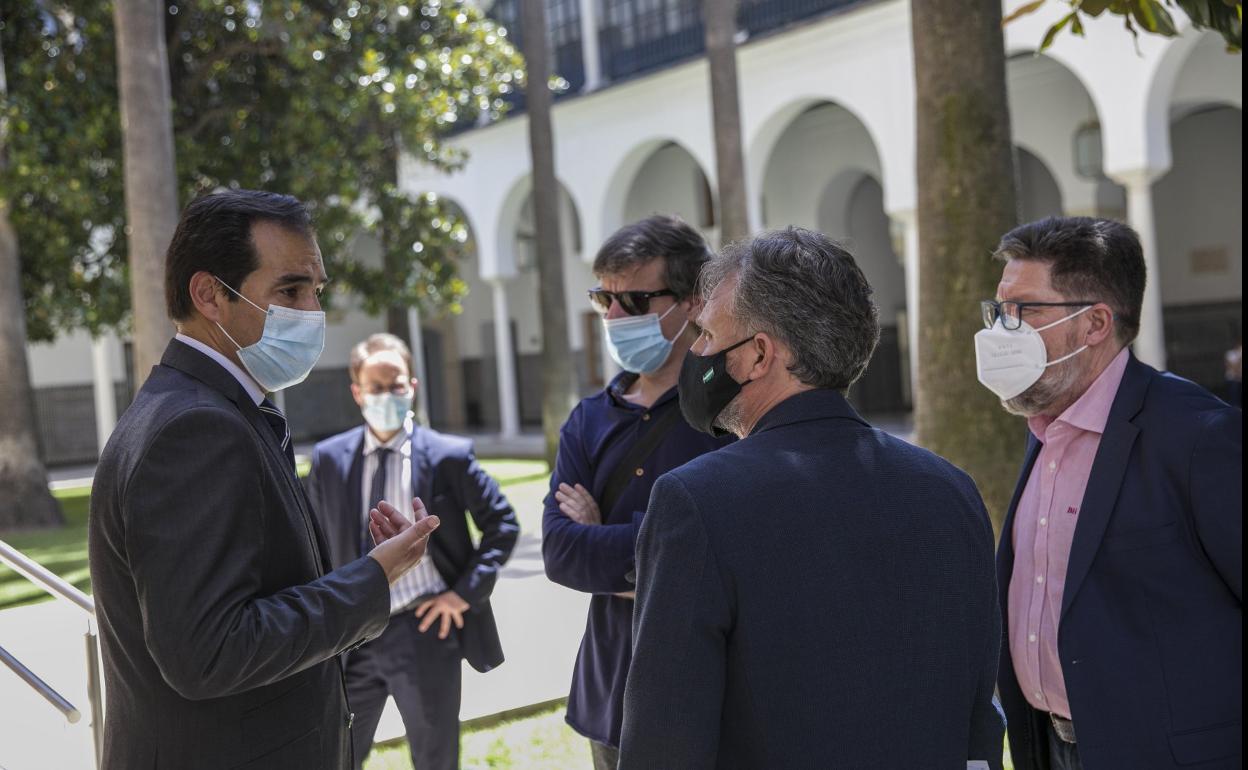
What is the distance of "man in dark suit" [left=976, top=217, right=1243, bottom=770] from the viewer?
2.45m

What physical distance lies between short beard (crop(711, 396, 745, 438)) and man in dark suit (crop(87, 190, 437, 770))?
636mm

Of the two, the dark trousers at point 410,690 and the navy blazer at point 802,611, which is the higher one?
the navy blazer at point 802,611

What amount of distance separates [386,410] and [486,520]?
22.8 inches

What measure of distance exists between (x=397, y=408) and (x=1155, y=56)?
41.6 ft

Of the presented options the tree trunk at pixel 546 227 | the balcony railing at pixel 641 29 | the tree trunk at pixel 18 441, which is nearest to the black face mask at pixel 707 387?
the tree trunk at pixel 18 441

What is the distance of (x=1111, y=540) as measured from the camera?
2549 millimetres

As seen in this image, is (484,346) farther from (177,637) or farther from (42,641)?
(177,637)

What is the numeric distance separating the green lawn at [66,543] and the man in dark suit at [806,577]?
6322 mm

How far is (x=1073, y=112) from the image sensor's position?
1775 centimetres

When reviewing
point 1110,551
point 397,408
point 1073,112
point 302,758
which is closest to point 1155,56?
point 1073,112

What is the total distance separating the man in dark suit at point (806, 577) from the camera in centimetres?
179

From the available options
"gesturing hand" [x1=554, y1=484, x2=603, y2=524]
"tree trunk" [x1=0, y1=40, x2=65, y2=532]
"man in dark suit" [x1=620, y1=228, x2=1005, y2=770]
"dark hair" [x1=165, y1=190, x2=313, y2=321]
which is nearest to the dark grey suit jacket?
"dark hair" [x1=165, y1=190, x2=313, y2=321]

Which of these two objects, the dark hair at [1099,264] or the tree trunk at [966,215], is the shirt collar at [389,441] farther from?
the tree trunk at [966,215]

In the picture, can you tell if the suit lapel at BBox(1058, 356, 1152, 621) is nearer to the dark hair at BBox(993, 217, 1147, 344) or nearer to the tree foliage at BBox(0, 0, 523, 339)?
the dark hair at BBox(993, 217, 1147, 344)
